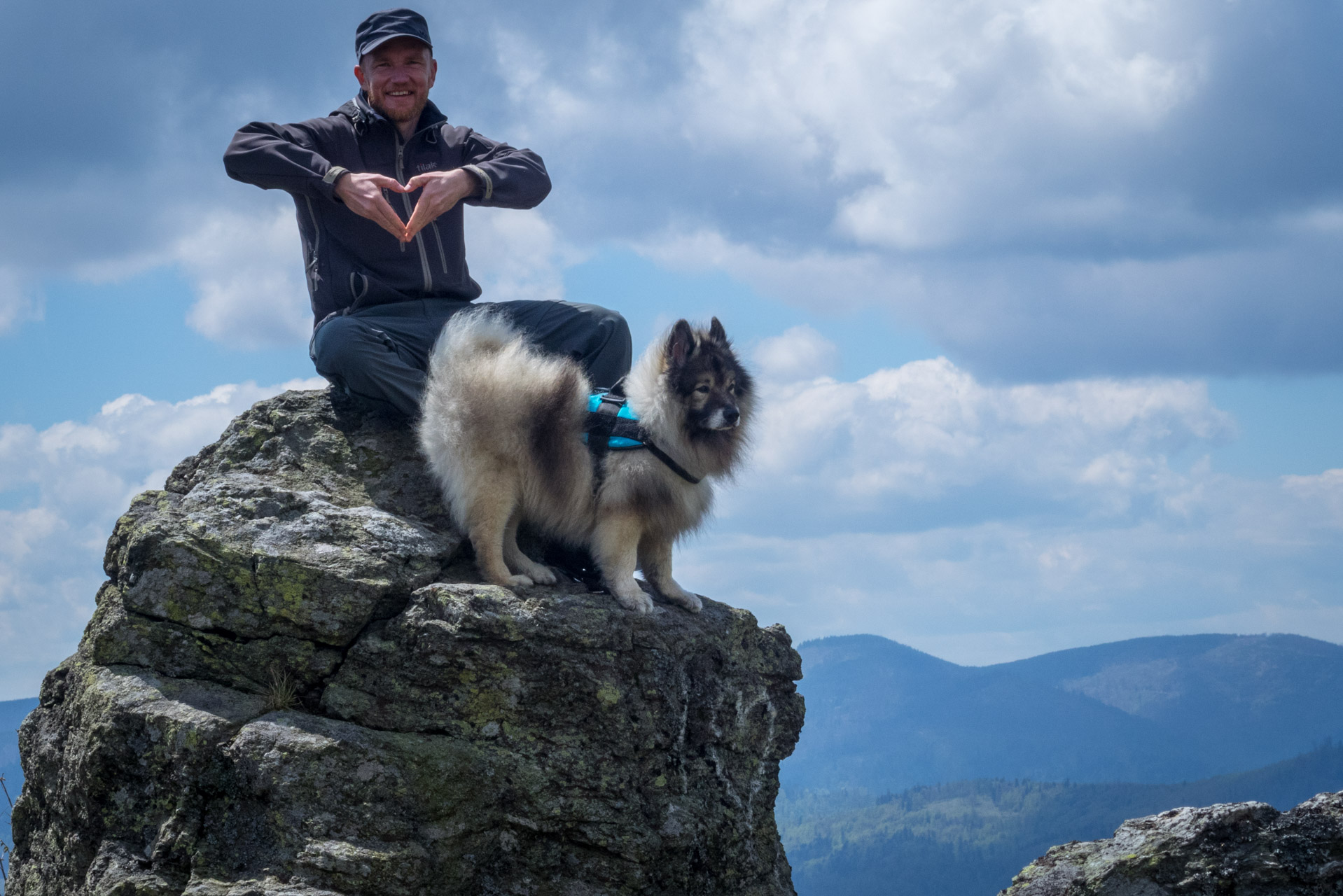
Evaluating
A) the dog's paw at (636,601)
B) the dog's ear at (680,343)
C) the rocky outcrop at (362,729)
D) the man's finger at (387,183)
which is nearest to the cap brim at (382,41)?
the man's finger at (387,183)

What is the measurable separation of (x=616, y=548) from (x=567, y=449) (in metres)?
0.71

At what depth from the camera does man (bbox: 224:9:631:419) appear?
268 inches

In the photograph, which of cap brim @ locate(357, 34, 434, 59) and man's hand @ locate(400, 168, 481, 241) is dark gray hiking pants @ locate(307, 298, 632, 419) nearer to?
man's hand @ locate(400, 168, 481, 241)

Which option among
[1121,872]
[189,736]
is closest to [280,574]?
[189,736]

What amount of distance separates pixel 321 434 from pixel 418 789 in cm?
269

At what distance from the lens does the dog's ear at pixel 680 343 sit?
686 centimetres

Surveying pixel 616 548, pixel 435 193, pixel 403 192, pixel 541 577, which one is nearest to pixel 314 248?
pixel 403 192

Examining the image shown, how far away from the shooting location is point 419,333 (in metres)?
7.18

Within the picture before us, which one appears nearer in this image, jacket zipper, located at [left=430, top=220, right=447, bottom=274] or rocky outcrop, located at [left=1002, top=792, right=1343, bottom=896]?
rocky outcrop, located at [left=1002, top=792, right=1343, bottom=896]

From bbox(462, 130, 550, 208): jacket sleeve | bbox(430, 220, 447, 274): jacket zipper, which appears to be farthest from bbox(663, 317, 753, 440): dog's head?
bbox(430, 220, 447, 274): jacket zipper

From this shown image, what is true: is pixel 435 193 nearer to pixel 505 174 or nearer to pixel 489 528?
pixel 505 174

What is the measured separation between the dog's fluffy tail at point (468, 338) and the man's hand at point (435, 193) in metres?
0.62

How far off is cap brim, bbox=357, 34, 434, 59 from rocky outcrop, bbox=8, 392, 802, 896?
3001 mm

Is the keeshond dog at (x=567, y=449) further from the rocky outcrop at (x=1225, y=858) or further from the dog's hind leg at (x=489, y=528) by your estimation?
the rocky outcrop at (x=1225, y=858)
